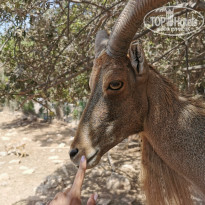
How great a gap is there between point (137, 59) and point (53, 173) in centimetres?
543

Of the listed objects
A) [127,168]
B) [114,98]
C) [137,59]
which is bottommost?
[127,168]

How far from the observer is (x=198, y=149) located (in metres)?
1.99

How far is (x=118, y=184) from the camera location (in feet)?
17.3

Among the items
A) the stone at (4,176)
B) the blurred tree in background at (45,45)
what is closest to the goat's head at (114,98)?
the blurred tree in background at (45,45)

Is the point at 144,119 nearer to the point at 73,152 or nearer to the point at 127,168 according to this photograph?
the point at 73,152

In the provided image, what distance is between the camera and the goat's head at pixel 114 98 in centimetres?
199

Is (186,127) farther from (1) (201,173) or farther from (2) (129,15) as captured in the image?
(2) (129,15)

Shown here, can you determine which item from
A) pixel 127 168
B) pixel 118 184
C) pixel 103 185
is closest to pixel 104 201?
pixel 118 184

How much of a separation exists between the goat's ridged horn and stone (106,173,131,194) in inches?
153

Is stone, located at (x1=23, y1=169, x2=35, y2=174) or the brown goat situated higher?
the brown goat

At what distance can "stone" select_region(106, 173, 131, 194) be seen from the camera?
16.9 feet

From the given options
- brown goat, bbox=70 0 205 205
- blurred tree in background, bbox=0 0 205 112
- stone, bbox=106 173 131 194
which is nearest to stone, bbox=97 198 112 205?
stone, bbox=106 173 131 194

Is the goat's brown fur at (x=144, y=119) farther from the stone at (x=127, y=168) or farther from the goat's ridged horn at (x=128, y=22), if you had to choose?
the stone at (x=127, y=168)

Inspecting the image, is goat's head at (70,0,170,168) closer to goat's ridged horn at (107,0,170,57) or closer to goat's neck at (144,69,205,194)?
goat's ridged horn at (107,0,170,57)
